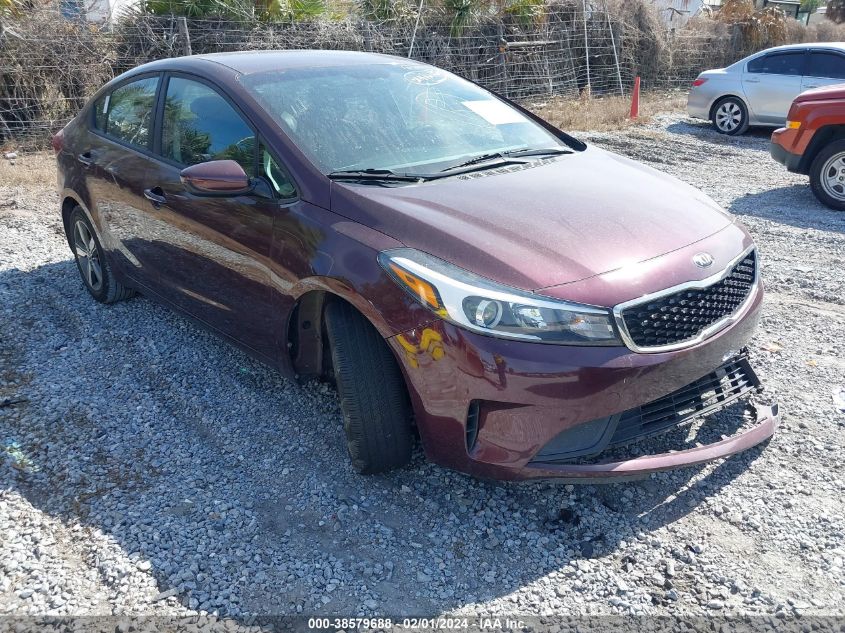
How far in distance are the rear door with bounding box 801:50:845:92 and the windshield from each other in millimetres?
9737

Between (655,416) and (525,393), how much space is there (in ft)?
2.04

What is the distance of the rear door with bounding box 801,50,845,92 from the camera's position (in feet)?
37.6

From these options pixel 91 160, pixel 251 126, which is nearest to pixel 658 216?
pixel 251 126

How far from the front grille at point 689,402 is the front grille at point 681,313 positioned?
236mm

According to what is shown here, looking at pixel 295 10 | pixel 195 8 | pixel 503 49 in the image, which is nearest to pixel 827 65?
pixel 503 49

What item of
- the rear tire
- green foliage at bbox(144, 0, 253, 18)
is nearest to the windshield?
the rear tire

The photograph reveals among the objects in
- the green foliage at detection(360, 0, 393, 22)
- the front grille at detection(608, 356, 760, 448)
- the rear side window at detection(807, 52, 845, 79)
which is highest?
the green foliage at detection(360, 0, 393, 22)

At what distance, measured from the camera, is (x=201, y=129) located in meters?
3.87

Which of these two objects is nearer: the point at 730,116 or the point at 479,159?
the point at 479,159

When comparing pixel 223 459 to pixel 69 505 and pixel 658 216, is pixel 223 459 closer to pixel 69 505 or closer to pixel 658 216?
pixel 69 505

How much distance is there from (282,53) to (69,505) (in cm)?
272

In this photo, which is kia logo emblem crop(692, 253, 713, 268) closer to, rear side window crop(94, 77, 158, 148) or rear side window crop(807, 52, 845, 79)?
rear side window crop(94, 77, 158, 148)

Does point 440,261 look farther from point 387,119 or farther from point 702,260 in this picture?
point 387,119

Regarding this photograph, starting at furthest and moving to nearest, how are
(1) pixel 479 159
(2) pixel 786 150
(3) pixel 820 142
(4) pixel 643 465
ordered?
(2) pixel 786 150
(3) pixel 820 142
(1) pixel 479 159
(4) pixel 643 465
